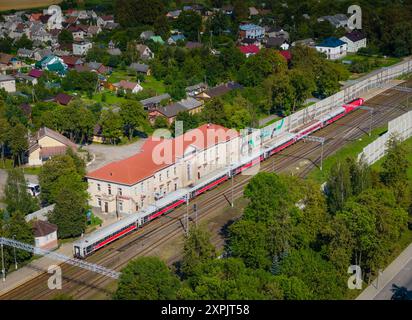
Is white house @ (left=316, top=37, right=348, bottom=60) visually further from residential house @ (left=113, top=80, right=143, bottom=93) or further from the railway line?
residential house @ (left=113, top=80, right=143, bottom=93)

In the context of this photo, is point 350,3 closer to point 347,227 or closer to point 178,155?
point 178,155

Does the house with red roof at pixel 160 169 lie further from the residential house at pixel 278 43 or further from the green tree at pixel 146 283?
the residential house at pixel 278 43

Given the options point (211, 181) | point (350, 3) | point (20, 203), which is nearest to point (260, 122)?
point (211, 181)

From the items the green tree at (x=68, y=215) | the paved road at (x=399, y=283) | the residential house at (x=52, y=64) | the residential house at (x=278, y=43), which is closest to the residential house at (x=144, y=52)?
the residential house at (x=52, y=64)

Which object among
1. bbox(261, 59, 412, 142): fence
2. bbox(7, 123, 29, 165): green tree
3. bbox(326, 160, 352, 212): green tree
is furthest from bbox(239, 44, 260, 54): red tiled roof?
bbox(326, 160, 352, 212): green tree

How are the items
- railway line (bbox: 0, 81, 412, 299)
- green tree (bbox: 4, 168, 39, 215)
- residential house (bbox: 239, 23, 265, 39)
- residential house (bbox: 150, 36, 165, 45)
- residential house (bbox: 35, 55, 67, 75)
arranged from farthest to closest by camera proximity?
residential house (bbox: 239, 23, 265, 39), residential house (bbox: 150, 36, 165, 45), residential house (bbox: 35, 55, 67, 75), green tree (bbox: 4, 168, 39, 215), railway line (bbox: 0, 81, 412, 299)

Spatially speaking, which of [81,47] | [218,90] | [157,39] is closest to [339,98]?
[218,90]
